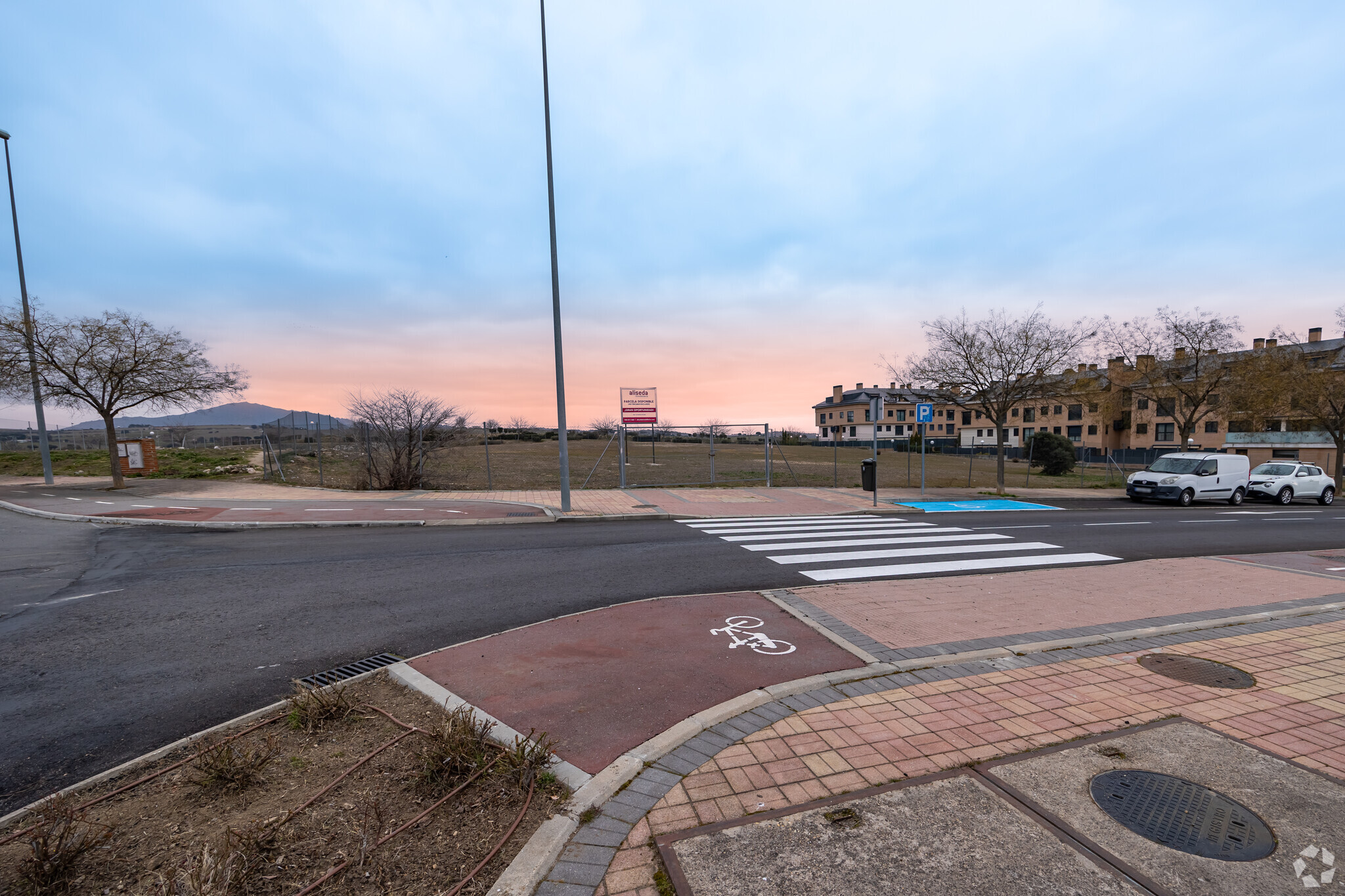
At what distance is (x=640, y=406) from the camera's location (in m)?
20.1

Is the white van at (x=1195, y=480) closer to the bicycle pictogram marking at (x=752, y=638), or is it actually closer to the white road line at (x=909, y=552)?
the white road line at (x=909, y=552)

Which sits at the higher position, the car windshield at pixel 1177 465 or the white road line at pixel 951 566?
the car windshield at pixel 1177 465

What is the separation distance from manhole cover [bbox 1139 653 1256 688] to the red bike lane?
2483 mm

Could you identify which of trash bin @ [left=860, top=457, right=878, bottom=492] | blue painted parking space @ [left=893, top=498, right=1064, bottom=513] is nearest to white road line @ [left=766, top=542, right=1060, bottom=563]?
blue painted parking space @ [left=893, top=498, right=1064, bottom=513]

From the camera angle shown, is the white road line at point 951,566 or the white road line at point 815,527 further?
the white road line at point 815,527

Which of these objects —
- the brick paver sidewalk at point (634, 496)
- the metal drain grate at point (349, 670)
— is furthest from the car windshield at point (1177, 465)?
the metal drain grate at point (349, 670)

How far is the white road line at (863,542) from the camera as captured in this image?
34.6ft

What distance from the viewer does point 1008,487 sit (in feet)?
85.0

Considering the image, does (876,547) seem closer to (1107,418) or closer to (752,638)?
(752,638)

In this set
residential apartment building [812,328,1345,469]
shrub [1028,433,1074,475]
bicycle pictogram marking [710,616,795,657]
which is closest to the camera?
bicycle pictogram marking [710,616,795,657]

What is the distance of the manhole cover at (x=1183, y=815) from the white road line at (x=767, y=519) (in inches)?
401

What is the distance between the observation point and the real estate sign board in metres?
19.9

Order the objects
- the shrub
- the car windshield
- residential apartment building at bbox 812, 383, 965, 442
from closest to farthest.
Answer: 1. the car windshield
2. the shrub
3. residential apartment building at bbox 812, 383, 965, 442

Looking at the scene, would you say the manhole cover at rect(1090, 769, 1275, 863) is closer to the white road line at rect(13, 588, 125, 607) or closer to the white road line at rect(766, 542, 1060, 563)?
the white road line at rect(766, 542, 1060, 563)
